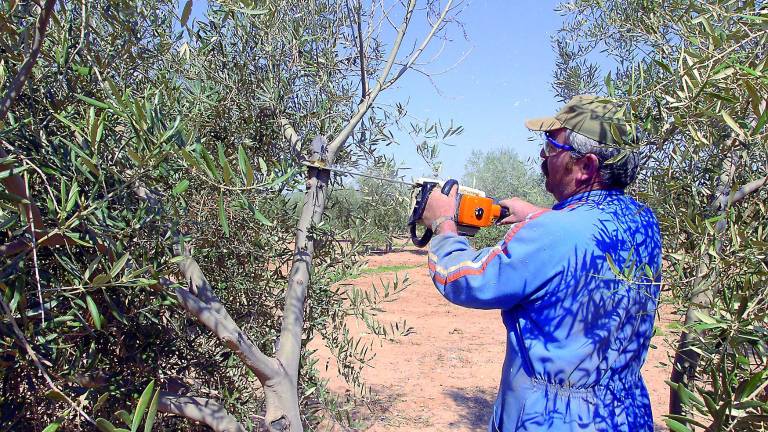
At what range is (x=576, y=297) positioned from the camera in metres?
1.95

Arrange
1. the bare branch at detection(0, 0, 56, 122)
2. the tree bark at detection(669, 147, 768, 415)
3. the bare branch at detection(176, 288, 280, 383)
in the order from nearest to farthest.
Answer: the bare branch at detection(0, 0, 56, 122) < the tree bark at detection(669, 147, 768, 415) < the bare branch at detection(176, 288, 280, 383)

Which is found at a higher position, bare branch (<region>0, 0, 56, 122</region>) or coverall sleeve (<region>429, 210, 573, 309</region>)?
bare branch (<region>0, 0, 56, 122</region>)

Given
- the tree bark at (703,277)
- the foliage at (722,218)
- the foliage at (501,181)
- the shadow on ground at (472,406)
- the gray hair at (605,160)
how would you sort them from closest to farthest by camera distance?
1. the foliage at (722,218)
2. the tree bark at (703,277)
3. the gray hair at (605,160)
4. the shadow on ground at (472,406)
5. the foliage at (501,181)

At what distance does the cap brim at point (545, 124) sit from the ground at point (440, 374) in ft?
6.99

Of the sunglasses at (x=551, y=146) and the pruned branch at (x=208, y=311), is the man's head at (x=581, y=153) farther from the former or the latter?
the pruned branch at (x=208, y=311)

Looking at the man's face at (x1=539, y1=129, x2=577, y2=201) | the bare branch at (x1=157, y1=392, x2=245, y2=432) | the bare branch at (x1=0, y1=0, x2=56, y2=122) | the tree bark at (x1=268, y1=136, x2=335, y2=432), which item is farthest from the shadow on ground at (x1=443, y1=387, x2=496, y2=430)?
the bare branch at (x1=0, y1=0, x2=56, y2=122)

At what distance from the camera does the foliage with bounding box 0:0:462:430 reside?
1.63 meters

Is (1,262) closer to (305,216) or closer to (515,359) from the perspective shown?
(305,216)

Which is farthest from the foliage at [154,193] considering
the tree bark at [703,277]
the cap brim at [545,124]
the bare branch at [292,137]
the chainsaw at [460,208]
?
the tree bark at [703,277]

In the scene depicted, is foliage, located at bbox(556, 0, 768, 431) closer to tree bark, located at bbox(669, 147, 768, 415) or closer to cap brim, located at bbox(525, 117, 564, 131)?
tree bark, located at bbox(669, 147, 768, 415)

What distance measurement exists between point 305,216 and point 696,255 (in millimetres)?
1707

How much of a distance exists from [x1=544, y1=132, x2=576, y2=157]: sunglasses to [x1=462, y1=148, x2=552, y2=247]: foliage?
1623 centimetres

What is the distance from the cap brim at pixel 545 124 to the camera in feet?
6.92

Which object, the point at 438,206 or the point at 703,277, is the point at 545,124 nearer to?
the point at 438,206
